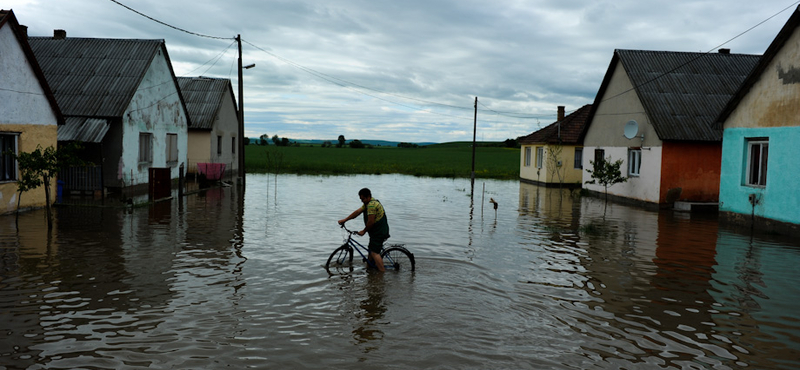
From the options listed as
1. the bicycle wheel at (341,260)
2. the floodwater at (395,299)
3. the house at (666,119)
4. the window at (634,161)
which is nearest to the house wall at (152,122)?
the floodwater at (395,299)

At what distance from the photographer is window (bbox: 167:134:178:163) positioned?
29281mm

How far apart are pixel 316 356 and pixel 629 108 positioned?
23.9 meters

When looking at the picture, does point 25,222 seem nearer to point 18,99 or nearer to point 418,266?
point 18,99

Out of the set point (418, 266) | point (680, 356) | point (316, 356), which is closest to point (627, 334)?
point (680, 356)

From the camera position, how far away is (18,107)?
1659 cm

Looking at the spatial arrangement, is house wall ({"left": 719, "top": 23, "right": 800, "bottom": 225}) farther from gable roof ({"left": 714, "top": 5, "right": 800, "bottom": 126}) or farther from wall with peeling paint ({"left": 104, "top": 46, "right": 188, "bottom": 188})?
wall with peeling paint ({"left": 104, "top": 46, "right": 188, "bottom": 188})

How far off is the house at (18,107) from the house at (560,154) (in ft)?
87.5

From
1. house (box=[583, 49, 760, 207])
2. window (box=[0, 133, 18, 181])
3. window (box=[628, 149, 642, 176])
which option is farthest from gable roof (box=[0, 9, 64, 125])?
window (box=[628, 149, 642, 176])

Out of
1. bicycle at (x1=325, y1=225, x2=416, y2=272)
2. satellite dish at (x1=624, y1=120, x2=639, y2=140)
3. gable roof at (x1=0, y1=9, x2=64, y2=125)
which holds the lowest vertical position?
bicycle at (x1=325, y1=225, x2=416, y2=272)

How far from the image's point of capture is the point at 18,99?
54.5 feet

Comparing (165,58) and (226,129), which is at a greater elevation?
(165,58)

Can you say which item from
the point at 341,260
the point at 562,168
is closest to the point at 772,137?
the point at 341,260

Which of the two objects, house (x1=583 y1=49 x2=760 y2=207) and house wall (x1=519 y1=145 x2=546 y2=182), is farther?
house wall (x1=519 y1=145 x2=546 y2=182)

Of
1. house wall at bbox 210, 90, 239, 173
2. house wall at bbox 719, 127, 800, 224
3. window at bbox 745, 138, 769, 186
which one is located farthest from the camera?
house wall at bbox 210, 90, 239, 173
